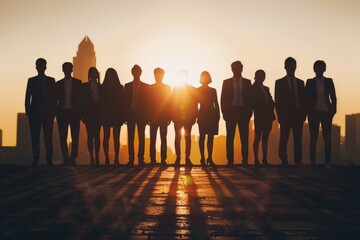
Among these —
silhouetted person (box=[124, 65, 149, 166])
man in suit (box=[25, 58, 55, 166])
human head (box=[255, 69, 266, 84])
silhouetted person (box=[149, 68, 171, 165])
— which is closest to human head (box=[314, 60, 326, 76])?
human head (box=[255, 69, 266, 84])

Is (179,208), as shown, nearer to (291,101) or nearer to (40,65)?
(291,101)

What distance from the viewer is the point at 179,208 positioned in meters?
5.06

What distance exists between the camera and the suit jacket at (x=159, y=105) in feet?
38.9

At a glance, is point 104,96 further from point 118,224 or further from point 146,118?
point 118,224

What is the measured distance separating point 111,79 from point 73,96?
0.92m

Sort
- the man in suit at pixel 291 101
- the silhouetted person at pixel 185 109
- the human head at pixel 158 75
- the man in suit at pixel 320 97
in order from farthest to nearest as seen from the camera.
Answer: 1. the human head at pixel 158 75
2. the silhouetted person at pixel 185 109
3. the man in suit at pixel 291 101
4. the man in suit at pixel 320 97

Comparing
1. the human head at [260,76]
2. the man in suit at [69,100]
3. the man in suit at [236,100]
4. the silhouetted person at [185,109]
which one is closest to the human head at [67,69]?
the man in suit at [69,100]

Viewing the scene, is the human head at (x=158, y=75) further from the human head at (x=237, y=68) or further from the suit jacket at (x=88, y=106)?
the human head at (x=237, y=68)

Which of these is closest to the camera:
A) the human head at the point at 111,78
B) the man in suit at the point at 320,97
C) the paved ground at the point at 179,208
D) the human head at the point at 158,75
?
the paved ground at the point at 179,208

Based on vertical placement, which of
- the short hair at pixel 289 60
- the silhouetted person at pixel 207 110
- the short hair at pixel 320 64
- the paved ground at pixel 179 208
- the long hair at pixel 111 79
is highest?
the short hair at pixel 289 60

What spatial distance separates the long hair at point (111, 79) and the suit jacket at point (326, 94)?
4.15 m

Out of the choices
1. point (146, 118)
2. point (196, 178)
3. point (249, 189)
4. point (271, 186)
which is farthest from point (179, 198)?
point (146, 118)

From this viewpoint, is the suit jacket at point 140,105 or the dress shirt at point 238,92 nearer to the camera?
the dress shirt at point 238,92

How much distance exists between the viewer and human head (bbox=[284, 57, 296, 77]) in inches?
448
